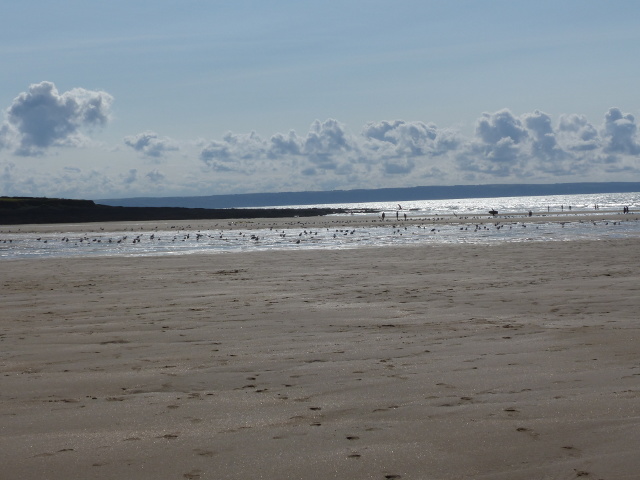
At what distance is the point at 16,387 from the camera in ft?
28.2

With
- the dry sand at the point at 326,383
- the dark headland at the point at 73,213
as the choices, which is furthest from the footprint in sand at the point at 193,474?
the dark headland at the point at 73,213

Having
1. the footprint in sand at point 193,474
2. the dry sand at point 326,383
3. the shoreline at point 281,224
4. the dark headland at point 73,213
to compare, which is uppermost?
the dark headland at point 73,213

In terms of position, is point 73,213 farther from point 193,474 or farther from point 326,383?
point 193,474

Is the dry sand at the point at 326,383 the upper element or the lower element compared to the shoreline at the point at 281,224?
lower

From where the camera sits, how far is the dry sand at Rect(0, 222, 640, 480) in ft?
19.7

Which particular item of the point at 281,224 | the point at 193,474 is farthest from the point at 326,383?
the point at 281,224

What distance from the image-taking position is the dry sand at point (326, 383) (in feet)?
19.7

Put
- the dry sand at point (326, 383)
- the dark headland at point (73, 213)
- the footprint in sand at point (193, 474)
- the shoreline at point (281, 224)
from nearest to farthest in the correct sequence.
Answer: the footprint in sand at point (193, 474) → the dry sand at point (326, 383) → the shoreline at point (281, 224) → the dark headland at point (73, 213)

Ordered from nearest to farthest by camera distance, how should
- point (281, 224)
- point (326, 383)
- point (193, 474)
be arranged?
1. point (193, 474)
2. point (326, 383)
3. point (281, 224)

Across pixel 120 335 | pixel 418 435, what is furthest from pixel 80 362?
pixel 418 435

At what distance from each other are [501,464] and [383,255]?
25.5 m

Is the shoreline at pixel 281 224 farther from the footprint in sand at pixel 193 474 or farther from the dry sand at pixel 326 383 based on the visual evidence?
the footprint in sand at pixel 193 474

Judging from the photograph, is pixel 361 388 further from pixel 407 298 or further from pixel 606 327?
pixel 407 298

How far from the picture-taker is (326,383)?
28.0ft
